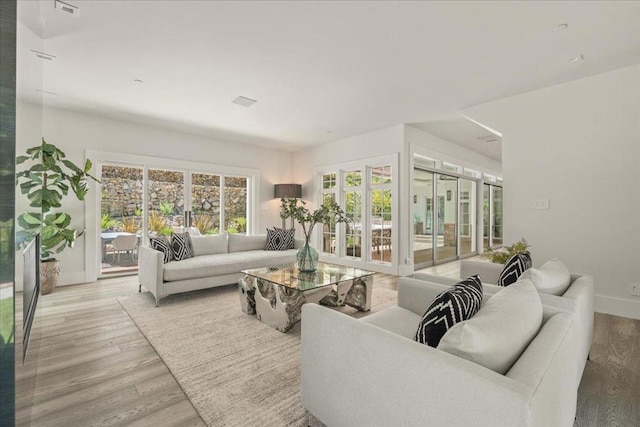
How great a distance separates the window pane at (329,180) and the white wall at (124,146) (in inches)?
53.8

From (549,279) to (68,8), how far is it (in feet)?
12.6

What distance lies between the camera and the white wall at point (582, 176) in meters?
3.18

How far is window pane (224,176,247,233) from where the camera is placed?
21.0ft

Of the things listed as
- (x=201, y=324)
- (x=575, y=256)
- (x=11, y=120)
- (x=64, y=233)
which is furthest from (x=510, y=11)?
(x=64, y=233)

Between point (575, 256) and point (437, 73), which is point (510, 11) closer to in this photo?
point (437, 73)

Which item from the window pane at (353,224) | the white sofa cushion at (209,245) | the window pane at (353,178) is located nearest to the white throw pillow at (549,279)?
the white sofa cushion at (209,245)

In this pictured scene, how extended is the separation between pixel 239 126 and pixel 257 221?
229 cm

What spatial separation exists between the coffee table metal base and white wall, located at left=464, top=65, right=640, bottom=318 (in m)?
2.32

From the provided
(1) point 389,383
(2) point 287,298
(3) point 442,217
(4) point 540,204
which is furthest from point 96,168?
(3) point 442,217

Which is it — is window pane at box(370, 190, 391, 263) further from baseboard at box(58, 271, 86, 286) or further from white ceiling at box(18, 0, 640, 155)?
baseboard at box(58, 271, 86, 286)

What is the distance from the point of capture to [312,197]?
6922 mm

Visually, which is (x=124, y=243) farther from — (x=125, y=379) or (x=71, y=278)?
(x=125, y=379)

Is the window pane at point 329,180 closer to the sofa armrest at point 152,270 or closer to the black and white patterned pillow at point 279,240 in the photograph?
the black and white patterned pillow at point 279,240

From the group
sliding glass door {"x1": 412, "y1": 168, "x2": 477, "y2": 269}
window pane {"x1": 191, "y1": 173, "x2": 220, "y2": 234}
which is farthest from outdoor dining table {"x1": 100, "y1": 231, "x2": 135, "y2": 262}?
sliding glass door {"x1": 412, "y1": 168, "x2": 477, "y2": 269}
